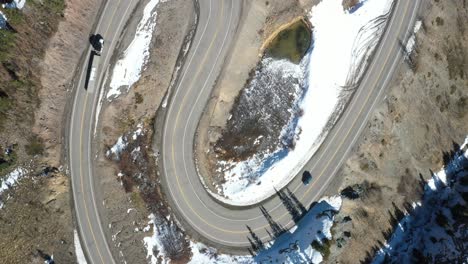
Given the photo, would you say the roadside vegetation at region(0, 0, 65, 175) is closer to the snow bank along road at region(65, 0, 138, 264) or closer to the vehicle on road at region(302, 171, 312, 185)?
the snow bank along road at region(65, 0, 138, 264)

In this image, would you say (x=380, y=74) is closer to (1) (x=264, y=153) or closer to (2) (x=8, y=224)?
(1) (x=264, y=153)

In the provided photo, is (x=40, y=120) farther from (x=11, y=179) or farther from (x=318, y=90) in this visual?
(x=318, y=90)

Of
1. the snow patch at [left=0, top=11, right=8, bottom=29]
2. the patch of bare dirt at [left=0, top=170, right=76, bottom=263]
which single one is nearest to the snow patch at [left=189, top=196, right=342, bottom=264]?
the patch of bare dirt at [left=0, top=170, right=76, bottom=263]

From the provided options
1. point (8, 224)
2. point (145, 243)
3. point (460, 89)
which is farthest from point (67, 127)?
point (460, 89)

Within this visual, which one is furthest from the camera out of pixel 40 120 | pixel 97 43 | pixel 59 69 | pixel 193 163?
pixel 193 163

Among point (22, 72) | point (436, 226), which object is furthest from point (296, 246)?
point (22, 72)

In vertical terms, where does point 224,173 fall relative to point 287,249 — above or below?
above

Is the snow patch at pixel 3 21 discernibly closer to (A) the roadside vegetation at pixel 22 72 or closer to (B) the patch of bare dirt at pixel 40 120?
(A) the roadside vegetation at pixel 22 72
